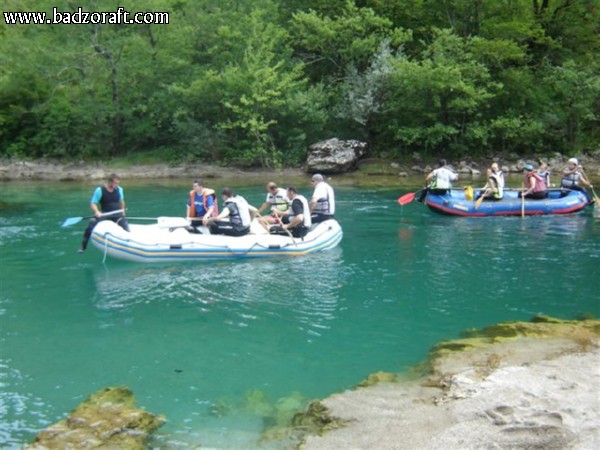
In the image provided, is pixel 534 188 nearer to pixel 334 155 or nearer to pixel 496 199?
pixel 496 199

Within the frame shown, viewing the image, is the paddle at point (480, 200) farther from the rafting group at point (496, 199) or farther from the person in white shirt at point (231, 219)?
the person in white shirt at point (231, 219)

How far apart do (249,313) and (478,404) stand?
414cm

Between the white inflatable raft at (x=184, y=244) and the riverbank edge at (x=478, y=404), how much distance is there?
5.26m

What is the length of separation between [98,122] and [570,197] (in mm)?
21301

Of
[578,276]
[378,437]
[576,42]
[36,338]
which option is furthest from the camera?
[576,42]

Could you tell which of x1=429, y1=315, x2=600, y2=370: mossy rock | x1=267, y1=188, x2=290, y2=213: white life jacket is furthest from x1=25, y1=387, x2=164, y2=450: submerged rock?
x1=267, y1=188, x2=290, y2=213: white life jacket

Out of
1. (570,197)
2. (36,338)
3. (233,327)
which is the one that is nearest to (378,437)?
(233,327)

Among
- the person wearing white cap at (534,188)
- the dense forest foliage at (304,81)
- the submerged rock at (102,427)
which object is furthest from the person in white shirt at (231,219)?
the dense forest foliage at (304,81)

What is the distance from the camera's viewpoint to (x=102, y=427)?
5223mm

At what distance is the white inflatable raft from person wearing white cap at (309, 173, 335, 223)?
819mm

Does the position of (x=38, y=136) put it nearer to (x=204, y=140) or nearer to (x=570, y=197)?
(x=204, y=140)

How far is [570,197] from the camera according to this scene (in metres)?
16.0

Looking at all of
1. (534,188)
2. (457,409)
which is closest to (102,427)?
(457,409)

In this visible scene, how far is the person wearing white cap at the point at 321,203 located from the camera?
1262 centimetres
